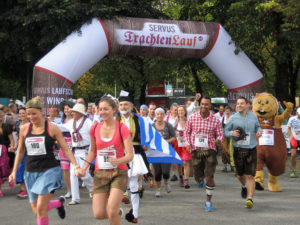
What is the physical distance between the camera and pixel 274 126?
1004 cm

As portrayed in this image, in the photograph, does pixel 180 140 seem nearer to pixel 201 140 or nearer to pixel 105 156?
pixel 201 140

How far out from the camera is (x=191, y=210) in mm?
7887

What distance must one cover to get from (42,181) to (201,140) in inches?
126

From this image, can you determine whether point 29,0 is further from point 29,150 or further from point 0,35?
point 29,150

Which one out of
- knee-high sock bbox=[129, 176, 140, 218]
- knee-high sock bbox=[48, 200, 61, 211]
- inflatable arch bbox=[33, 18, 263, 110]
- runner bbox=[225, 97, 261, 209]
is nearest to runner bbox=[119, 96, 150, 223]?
knee-high sock bbox=[129, 176, 140, 218]

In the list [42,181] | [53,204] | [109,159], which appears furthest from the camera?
[53,204]

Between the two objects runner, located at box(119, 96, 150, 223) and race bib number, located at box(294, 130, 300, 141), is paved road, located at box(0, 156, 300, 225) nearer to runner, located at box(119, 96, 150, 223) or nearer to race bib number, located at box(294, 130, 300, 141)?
runner, located at box(119, 96, 150, 223)

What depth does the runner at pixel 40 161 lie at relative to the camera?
556 cm

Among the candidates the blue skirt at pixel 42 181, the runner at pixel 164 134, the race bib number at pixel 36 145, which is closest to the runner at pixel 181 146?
the runner at pixel 164 134

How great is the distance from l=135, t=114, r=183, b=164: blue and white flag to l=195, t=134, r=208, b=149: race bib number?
2.12ft

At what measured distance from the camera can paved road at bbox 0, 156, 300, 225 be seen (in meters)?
7.02

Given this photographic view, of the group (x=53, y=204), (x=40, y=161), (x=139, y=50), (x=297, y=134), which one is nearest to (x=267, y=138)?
(x=297, y=134)

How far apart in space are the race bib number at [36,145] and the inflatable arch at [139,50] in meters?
8.69

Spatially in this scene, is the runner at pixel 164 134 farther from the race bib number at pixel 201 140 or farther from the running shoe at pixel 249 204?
the running shoe at pixel 249 204
